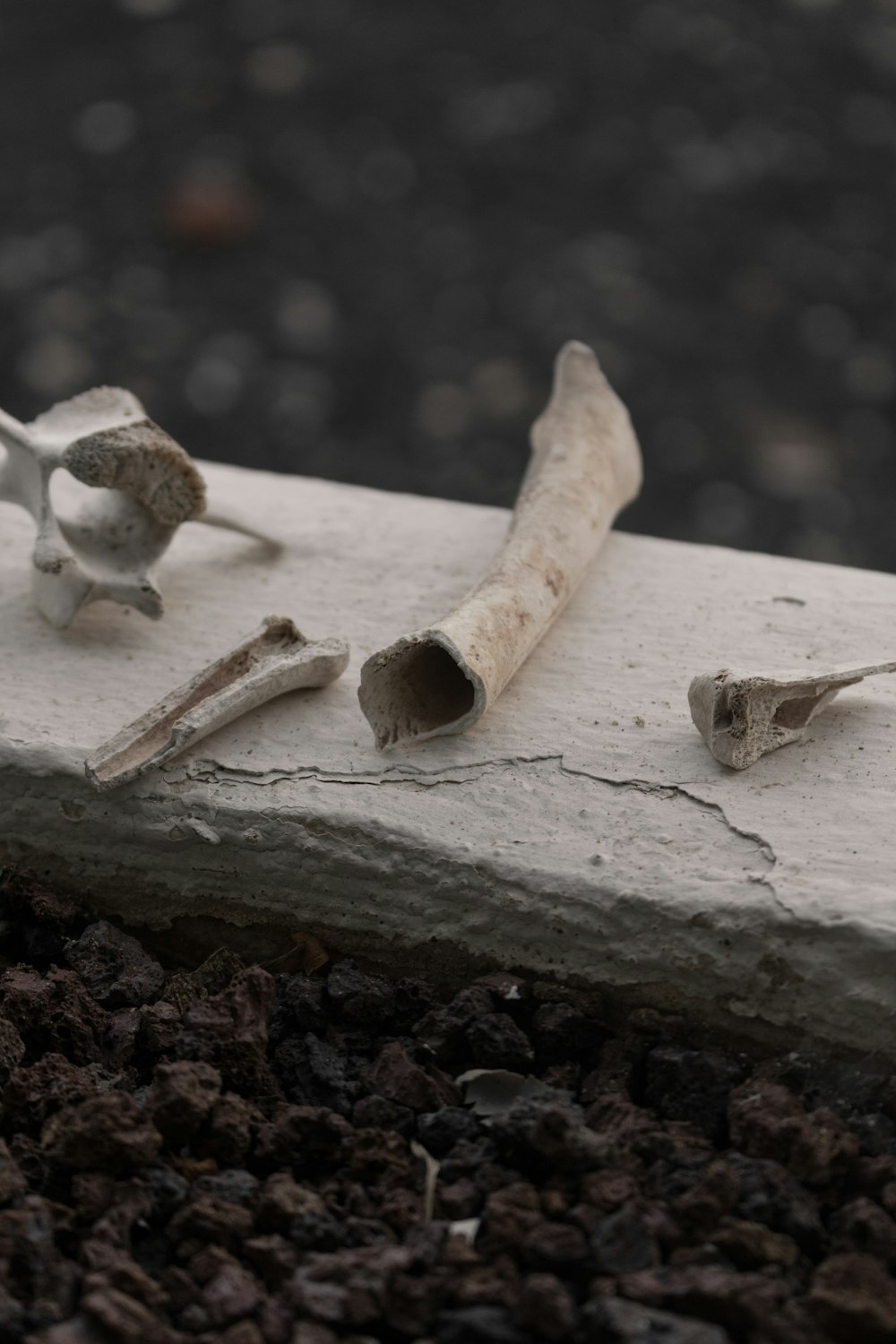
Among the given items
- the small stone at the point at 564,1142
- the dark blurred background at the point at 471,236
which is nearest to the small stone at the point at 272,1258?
the small stone at the point at 564,1142

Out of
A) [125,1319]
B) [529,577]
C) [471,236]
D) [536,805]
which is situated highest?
[471,236]

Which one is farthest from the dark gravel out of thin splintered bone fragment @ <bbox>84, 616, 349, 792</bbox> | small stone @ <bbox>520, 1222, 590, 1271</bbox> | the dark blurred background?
the dark blurred background

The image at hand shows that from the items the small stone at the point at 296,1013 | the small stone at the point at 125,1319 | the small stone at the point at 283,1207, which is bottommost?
the small stone at the point at 125,1319

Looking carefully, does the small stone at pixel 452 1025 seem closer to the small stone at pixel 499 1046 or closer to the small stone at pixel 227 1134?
the small stone at pixel 499 1046

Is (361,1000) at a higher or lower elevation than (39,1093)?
higher

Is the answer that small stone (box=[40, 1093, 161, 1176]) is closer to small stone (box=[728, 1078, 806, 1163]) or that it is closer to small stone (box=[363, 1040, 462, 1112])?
small stone (box=[363, 1040, 462, 1112])

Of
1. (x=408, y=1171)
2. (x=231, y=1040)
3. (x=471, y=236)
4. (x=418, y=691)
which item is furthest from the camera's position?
(x=471, y=236)

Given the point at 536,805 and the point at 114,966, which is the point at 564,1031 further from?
the point at 114,966

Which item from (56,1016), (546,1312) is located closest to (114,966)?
(56,1016)
